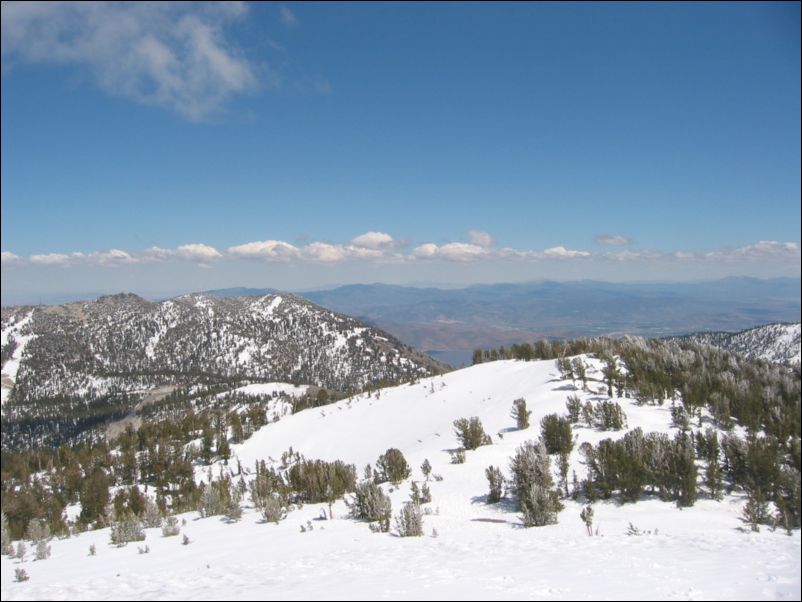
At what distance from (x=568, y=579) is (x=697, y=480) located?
21.0ft

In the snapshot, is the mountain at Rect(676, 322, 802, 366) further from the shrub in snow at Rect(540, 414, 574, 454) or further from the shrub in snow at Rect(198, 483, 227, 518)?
the shrub in snow at Rect(198, 483, 227, 518)

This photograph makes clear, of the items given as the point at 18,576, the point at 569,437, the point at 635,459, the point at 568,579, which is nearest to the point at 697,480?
the point at 635,459

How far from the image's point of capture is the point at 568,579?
6.81 metres

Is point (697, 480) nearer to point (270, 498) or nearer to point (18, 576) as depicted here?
point (270, 498)

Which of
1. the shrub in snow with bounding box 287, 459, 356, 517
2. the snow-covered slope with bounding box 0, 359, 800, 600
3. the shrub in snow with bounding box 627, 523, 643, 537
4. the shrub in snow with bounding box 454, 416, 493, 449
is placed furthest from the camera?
the shrub in snow with bounding box 454, 416, 493, 449

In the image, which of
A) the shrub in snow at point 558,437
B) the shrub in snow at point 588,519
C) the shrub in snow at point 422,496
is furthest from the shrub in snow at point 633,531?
the shrub in snow at point 422,496

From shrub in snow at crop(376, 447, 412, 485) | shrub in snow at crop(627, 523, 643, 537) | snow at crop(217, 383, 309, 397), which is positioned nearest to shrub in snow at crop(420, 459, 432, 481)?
shrub in snow at crop(376, 447, 412, 485)

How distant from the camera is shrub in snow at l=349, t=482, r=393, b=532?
11.1 m

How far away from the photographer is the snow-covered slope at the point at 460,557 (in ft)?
21.6

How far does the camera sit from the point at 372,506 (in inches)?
465

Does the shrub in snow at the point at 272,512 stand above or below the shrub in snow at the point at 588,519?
below

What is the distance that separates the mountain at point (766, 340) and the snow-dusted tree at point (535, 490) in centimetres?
11023

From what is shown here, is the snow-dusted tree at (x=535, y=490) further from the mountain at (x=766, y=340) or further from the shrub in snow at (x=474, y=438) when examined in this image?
the mountain at (x=766, y=340)

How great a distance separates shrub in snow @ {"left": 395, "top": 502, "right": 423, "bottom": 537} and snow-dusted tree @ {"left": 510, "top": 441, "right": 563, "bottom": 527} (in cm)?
236
